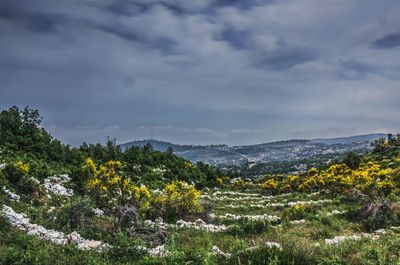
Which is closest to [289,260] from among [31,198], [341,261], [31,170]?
[341,261]

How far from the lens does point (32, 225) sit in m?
12.0

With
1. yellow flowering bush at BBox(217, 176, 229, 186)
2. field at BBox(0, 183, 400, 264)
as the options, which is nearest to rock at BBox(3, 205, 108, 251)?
field at BBox(0, 183, 400, 264)

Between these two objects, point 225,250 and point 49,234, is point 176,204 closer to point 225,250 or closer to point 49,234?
point 225,250

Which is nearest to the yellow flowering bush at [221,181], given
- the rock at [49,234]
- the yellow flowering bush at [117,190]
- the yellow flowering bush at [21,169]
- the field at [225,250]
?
the yellow flowering bush at [117,190]

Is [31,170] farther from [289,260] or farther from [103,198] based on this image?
[289,260]

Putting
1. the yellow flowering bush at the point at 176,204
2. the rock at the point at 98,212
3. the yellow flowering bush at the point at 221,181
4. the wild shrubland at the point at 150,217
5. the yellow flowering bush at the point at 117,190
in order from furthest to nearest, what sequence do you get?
the yellow flowering bush at the point at 221,181 → the yellow flowering bush at the point at 176,204 → the yellow flowering bush at the point at 117,190 → the rock at the point at 98,212 → the wild shrubland at the point at 150,217

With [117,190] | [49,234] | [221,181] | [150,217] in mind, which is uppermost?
[117,190]

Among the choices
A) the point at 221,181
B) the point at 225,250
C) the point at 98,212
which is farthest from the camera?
the point at 221,181

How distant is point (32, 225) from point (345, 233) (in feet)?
39.9

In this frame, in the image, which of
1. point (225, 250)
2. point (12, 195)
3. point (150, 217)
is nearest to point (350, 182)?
point (150, 217)

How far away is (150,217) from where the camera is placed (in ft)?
57.7

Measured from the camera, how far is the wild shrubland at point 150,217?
9391 millimetres

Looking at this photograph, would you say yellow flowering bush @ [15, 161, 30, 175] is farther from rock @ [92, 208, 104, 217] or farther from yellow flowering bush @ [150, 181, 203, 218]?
yellow flowering bush @ [150, 181, 203, 218]

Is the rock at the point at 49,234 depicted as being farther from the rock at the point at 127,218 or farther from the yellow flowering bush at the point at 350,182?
the yellow flowering bush at the point at 350,182
